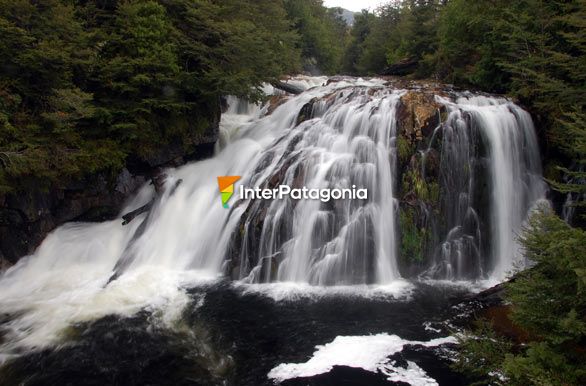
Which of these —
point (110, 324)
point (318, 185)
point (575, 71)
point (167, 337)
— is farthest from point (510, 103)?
point (110, 324)

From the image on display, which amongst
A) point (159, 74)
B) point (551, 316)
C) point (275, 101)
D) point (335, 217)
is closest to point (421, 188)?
point (335, 217)

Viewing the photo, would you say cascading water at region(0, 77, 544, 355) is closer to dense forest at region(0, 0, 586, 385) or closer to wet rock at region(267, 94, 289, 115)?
dense forest at region(0, 0, 586, 385)

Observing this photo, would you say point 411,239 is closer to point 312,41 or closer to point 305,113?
point 305,113

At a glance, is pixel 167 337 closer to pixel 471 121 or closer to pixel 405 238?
pixel 405 238

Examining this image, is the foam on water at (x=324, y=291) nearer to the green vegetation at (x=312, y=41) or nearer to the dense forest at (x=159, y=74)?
the dense forest at (x=159, y=74)

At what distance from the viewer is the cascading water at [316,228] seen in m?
10.4

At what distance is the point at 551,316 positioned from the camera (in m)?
4.69

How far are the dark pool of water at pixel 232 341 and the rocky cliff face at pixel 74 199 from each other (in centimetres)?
470

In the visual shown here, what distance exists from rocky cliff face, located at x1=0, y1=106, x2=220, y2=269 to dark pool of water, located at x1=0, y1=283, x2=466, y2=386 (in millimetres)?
4702

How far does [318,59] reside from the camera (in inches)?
1542

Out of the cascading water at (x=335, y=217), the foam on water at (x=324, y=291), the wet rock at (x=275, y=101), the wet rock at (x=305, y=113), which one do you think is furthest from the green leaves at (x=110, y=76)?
the foam on water at (x=324, y=291)

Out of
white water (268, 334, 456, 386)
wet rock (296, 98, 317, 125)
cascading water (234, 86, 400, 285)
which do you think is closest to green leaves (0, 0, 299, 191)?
wet rock (296, 98, 317, 125)

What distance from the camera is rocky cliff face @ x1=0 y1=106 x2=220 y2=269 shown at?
11055 mm

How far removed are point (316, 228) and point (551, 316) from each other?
6626 mm
